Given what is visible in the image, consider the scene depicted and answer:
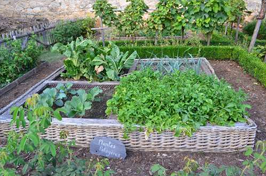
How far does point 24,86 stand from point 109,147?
2970 millimetres

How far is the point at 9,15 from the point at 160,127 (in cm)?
1166

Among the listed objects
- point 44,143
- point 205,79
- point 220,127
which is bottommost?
point 220,127

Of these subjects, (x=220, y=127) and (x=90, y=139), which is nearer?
(x=220, y=127)

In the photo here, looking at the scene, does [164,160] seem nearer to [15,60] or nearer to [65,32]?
[15,60]

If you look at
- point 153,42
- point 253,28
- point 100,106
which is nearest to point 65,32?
point 153,42

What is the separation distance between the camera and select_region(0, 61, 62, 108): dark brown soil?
163 inches

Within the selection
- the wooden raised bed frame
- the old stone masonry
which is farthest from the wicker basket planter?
the old stone masonry

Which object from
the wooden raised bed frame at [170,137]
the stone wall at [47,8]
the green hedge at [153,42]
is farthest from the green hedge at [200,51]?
the stone wall at [47,8]

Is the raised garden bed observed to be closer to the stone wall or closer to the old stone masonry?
the old stone masonry

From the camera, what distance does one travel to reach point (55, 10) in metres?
11.5

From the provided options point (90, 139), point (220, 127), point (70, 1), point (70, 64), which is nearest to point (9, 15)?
point (70, 1)

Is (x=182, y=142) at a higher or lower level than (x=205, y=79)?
lower

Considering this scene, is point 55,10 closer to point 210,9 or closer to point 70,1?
point 70,1

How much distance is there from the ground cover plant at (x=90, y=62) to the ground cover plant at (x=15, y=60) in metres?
1.29
